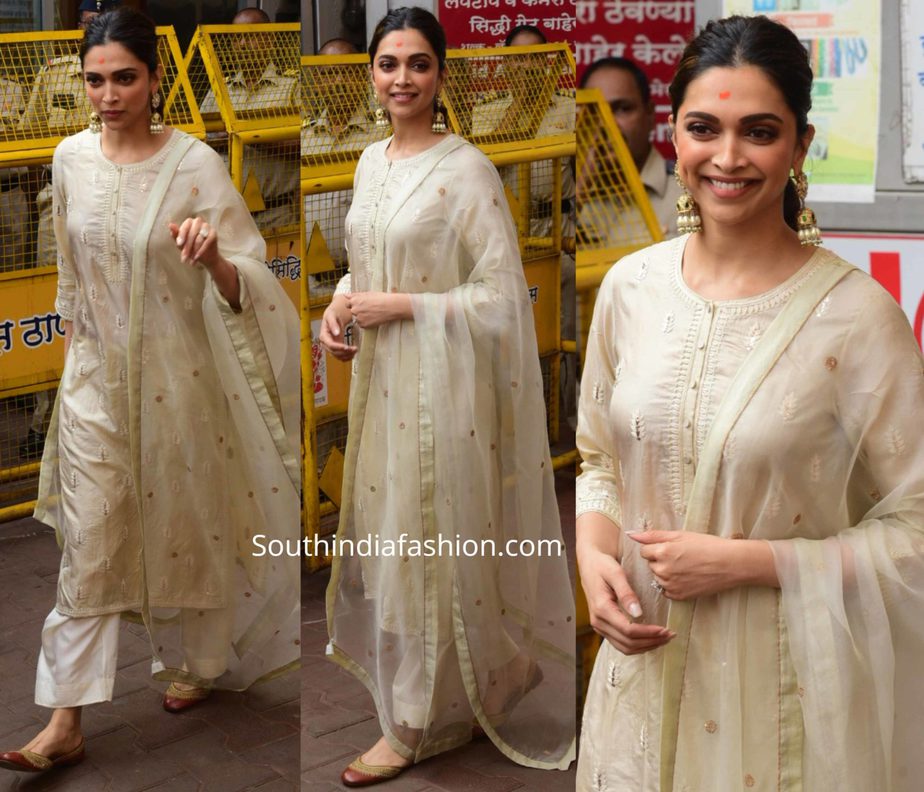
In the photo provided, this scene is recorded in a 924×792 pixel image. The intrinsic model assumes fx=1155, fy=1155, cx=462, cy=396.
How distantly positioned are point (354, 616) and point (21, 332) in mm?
668

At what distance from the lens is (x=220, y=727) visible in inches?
76.6

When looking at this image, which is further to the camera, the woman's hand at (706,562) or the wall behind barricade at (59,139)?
the wall behind barricade at (59,139)

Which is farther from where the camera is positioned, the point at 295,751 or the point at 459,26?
the point at 295,751

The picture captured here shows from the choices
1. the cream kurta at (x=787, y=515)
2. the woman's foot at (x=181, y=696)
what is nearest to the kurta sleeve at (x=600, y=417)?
the cream kurta at (x=787, y=515)

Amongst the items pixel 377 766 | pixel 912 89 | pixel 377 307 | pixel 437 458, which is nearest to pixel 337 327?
pixel 377 307

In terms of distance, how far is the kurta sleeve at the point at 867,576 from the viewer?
1138 mm

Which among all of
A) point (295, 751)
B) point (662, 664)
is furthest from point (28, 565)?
point (662, 664)

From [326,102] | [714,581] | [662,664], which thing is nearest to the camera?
[714,581]

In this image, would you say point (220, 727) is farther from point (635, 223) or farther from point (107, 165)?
point (635, 223)

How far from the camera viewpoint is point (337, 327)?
160 cm

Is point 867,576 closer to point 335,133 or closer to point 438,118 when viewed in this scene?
point 438,118

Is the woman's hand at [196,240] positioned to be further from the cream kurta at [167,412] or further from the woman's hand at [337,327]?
the woman's hand at [337,327]

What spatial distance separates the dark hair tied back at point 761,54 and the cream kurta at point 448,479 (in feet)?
1.39

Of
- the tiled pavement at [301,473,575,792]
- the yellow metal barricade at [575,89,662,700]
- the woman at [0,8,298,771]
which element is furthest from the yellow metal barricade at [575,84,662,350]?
the woman at [0,8,298,771]
